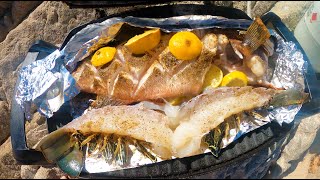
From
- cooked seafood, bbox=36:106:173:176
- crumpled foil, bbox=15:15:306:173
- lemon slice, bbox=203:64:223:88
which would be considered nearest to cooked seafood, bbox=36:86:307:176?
cooked seafood, bbox=36:106:173:176

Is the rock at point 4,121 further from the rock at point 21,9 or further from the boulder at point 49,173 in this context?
the rock at point 21,9

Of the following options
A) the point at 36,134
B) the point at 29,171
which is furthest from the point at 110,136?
the point at 29,171

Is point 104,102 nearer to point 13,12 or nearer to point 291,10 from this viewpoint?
point 13,12

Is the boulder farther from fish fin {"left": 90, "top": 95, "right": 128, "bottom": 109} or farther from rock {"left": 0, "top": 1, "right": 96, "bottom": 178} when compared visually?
fish fin {"left": 90, "top": 95, "right": 128, "bottom": 109}

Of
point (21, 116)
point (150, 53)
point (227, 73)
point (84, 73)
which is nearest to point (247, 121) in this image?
point (227, 73)

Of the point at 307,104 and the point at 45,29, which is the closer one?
the point at 307,104

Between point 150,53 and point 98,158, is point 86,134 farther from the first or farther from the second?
point 150,53
